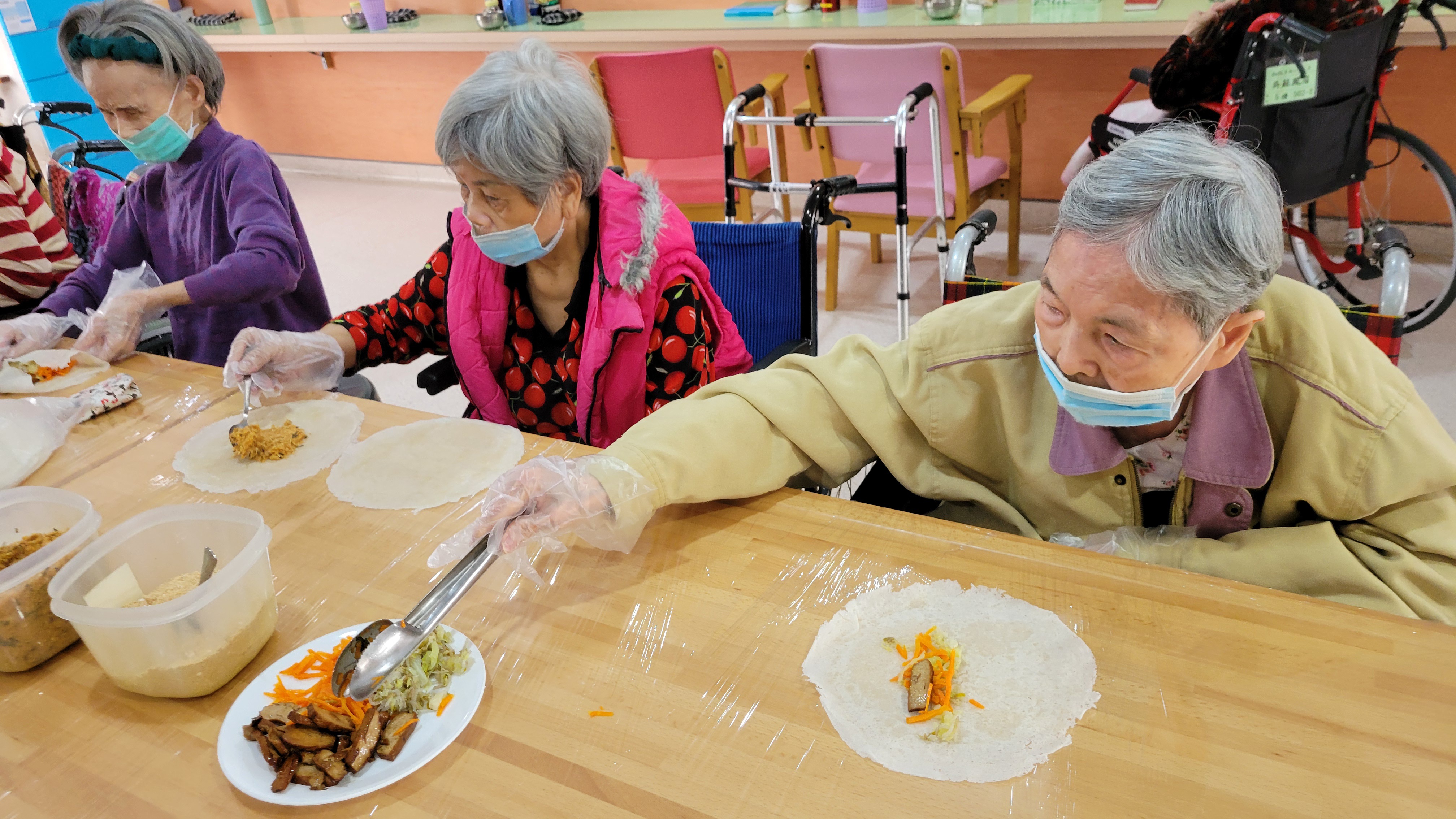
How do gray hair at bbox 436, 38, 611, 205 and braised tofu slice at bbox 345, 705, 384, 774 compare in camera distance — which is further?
gray hair at bbox 436, 38, 611, 205

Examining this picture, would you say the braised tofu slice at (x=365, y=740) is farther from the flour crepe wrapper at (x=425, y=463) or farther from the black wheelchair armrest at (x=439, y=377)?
the black wheelchair armrest at (x=439, y=377)

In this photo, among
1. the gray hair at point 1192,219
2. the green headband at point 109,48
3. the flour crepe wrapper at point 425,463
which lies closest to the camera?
the gray hair at point 1192,219

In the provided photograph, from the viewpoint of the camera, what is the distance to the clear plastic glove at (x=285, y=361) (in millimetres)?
1594

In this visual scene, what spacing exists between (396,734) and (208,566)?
1.14ft

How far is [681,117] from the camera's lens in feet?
11.3

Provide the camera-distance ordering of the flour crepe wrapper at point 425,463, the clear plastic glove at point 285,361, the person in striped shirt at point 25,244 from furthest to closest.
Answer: the person in striped shirt at point 25,244
the clear plastic glove at point 285,361
the flour crepe wrapper at point 425,463

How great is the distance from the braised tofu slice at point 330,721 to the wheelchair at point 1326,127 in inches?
82.6

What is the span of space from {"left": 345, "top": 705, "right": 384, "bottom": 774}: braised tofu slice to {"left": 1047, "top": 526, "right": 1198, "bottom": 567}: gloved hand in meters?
0.78

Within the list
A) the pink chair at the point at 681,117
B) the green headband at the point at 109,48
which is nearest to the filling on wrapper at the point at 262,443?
the green headband at the point at 109,48

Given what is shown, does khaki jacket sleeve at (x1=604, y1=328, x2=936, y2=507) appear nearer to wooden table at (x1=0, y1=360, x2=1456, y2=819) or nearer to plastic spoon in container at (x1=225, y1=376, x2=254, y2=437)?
wooden table at (x1=0, y1=360, x2=1456, y2=819)

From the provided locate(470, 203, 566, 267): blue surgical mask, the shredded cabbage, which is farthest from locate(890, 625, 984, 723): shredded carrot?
locate(470, 203, 566, 267): blue surgical mask

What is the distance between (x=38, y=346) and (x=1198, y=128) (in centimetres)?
212

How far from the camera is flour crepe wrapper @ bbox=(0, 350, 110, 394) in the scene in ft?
5.67

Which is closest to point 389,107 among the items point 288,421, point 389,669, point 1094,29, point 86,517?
point 1094,29
